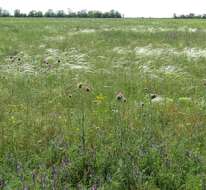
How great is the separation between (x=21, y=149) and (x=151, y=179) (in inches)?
68.4

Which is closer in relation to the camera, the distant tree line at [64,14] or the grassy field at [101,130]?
the grassy field at [101,130]

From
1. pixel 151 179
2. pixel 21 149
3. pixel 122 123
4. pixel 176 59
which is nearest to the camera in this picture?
pixel 151 179

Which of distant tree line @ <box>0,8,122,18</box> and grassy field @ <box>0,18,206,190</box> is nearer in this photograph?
grassy field @ <box>0,18,206,190</box>

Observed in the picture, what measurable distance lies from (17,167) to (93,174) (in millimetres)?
823

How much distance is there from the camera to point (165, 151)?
17.7 feet

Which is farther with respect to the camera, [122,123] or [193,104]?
[193,104]

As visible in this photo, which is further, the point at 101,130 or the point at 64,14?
the point at 64,14

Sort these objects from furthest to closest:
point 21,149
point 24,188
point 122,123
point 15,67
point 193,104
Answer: point 15,67 → point 193,104 → point 122,123 → point 21,149 → point 24,188

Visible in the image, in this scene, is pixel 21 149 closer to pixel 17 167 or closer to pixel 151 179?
pixel 17 167

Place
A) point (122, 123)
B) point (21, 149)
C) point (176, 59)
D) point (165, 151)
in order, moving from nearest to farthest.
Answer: point (165, 151)
point (21, 149)
point (122, 123)
point (176, 59)

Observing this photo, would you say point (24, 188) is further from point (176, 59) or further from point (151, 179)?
point (176, 59)

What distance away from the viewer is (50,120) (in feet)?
22.5

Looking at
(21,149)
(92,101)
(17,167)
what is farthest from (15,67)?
(17,167)

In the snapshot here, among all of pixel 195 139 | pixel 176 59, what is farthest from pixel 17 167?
pixel 176 59
